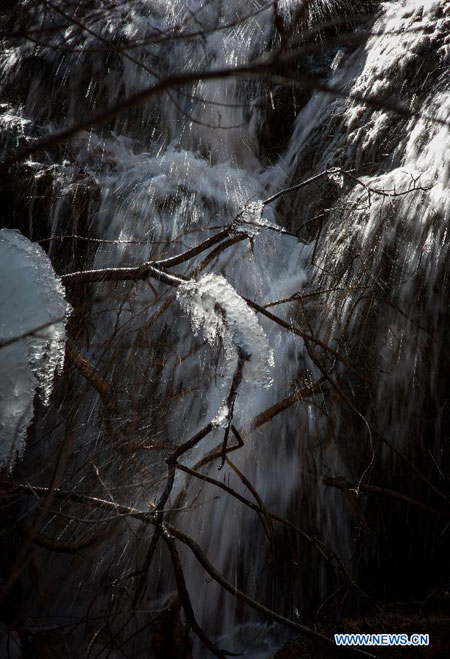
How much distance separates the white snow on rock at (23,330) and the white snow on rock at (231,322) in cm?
41

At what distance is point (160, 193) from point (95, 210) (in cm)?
44

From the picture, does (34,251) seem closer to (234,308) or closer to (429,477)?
(234,308)

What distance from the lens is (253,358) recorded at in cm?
155

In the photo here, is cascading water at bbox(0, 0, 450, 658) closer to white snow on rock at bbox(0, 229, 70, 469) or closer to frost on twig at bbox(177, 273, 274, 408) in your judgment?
frost on twig at bbox(177, 273, 274, 408)

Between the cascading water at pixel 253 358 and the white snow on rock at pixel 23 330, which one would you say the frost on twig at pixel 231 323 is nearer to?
the cascading water at pixel 253 358

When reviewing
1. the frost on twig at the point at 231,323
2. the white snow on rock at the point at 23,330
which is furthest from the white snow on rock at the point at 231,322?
the white snow on rock at the point at 23,330

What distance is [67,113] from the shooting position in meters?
4.71

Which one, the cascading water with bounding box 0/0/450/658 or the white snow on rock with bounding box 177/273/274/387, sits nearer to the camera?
the white snow on rock with bounding box 177/273/274/387

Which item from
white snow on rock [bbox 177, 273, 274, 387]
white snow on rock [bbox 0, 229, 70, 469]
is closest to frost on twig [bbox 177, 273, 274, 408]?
white snow on rock [bbox 177, 273, 274, 387]

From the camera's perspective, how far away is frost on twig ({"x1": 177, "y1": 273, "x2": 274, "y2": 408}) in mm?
1575

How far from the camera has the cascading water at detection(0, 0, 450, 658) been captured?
209 centimetres

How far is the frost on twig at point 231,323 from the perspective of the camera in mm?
1575

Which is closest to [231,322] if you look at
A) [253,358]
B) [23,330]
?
[253,358]

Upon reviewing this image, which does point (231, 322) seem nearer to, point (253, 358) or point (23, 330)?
point (253, 358)
